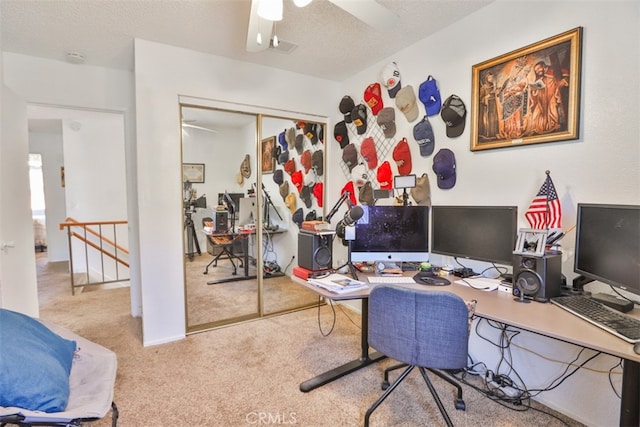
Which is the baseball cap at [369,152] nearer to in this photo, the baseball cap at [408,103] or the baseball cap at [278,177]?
the baseball cap at [408,103]

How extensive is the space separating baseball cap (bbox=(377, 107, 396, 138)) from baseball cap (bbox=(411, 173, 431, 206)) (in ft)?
1.84

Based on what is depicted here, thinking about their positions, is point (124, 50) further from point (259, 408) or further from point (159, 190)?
point (259, 408)

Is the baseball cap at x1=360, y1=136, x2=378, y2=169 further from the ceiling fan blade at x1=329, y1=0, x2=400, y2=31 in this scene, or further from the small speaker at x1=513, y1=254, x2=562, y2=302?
the small speaker at x1=513, y1=254, x2=562, y2=302

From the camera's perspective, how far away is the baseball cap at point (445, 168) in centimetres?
238

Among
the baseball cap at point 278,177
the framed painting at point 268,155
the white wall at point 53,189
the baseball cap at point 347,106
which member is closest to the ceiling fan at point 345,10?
the framed painting at point 268,155

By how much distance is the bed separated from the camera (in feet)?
3.69

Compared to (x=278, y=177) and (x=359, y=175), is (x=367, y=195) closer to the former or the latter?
(x=359, y=175)

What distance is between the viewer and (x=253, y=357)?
98.0 inches

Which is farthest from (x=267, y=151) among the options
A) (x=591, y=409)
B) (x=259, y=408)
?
(x=591, y=409)

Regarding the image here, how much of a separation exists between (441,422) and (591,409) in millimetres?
824

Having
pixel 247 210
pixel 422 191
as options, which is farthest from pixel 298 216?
pixel 422 191

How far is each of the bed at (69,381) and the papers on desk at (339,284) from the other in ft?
3.98

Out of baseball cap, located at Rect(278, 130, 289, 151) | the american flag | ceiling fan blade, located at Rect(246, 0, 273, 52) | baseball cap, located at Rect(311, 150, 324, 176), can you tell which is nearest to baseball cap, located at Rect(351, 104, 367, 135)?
baseball cap, located at Rect(311, 150, 324, 176)

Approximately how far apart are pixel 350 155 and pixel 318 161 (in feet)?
1.61
